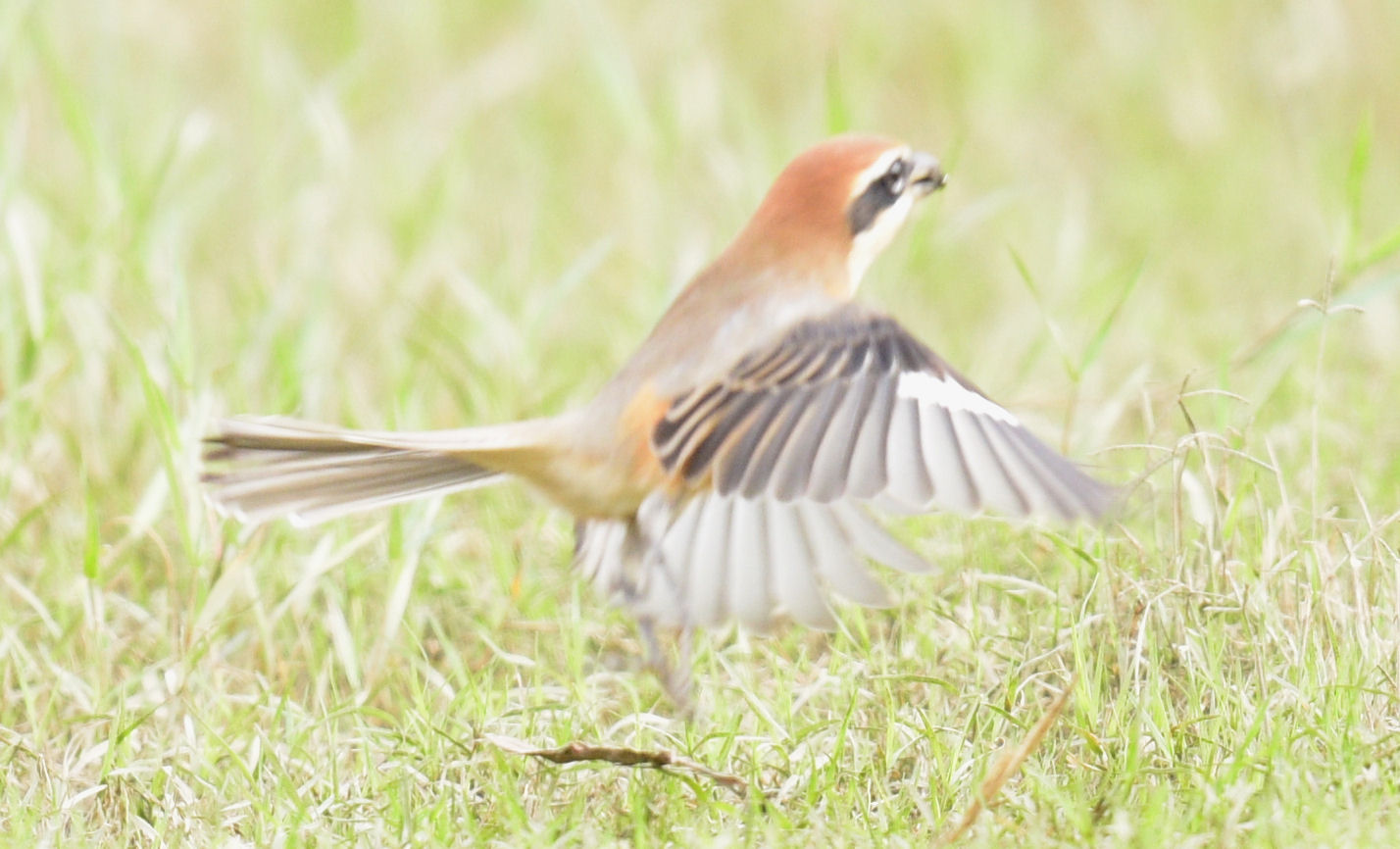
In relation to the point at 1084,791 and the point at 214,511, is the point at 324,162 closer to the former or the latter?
the point at 214,511

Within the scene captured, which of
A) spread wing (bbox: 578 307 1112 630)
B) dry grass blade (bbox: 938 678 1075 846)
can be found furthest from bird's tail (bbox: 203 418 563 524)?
dry grass blade (bbox: 938 678 1075 846)

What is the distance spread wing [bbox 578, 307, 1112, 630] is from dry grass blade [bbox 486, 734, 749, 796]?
0.85ft

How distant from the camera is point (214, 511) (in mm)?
4543

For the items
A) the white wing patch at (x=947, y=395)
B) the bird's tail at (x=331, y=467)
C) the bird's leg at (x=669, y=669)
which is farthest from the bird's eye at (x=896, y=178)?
the bird's leg at (x=669, y=669)

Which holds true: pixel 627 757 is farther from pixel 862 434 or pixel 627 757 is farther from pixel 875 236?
pixel 875 236

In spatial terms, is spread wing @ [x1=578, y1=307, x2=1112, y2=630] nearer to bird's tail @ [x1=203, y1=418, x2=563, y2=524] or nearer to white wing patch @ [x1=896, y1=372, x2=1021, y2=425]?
white wing patch @ [x1=896, y1=372, x2=1021, y2=425]

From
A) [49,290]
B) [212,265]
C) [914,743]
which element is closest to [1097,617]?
[914,743]

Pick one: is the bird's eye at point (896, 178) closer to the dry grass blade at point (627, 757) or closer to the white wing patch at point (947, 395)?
the white wing patch at point (947, 395)

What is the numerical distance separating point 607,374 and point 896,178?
5.57 ft

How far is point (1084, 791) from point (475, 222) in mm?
4403

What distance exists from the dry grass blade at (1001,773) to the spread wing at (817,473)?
1.14ft

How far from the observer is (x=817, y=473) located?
381cm

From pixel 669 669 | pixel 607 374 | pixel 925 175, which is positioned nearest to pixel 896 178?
pixel 925 175

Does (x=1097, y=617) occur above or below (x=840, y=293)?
below
